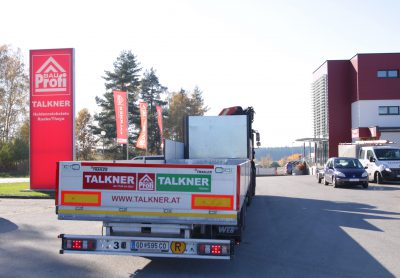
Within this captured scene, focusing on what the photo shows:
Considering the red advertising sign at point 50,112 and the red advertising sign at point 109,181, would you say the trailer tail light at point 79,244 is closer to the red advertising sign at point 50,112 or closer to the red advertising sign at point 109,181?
the red advertising sign at point 109,181

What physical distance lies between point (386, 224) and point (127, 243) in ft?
24.9

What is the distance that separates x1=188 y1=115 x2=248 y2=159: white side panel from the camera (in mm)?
14938

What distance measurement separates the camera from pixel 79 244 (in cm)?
659

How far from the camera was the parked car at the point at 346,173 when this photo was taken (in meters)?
22.4

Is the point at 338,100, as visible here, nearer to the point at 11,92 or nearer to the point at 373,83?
the point at 373,83

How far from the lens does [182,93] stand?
238ft

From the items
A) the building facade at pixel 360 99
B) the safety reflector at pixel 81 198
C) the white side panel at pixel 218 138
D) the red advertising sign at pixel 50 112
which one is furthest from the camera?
the building facade at pixel 360 99

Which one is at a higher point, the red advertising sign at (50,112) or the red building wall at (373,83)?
the red building wall at (373,83)

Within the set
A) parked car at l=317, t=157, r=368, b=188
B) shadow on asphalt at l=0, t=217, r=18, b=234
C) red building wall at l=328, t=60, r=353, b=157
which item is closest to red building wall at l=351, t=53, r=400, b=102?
red building wall at l=328, t=60, r=353, b=157

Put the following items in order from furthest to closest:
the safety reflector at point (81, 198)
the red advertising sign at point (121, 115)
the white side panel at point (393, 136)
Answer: the white side panel at point (393, 136)
the red advertising sign at point (121, 115)
the safety reflector at point (81, 198)

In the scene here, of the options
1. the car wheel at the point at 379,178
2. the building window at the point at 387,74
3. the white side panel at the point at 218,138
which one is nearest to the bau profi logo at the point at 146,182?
the white side panel at the point at 218,138

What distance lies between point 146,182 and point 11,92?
51.4 m

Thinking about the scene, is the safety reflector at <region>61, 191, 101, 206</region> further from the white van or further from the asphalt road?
the white van

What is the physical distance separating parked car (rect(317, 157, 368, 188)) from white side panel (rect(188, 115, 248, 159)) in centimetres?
936
